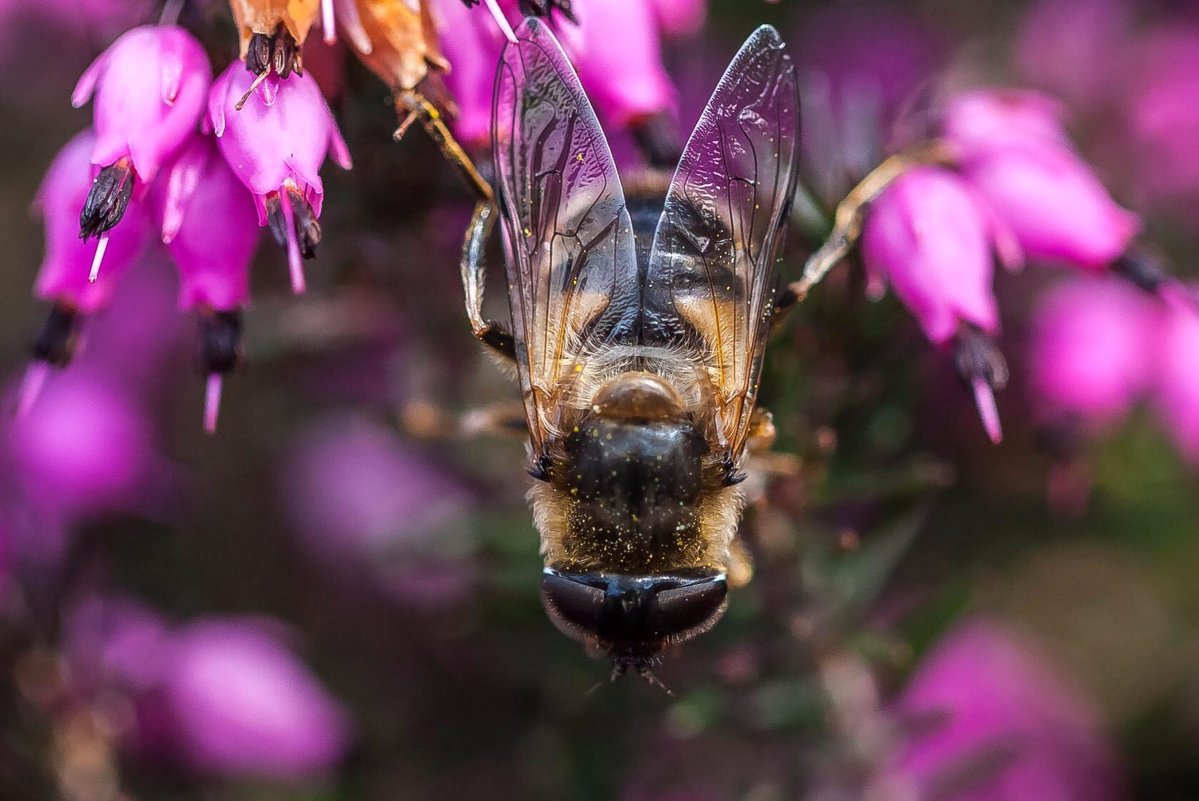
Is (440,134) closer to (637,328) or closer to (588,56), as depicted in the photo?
(588,56)

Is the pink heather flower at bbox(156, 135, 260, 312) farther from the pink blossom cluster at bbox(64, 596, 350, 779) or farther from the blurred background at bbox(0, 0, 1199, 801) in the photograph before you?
the pink blossom cluster at bbox(64, 596, 350, 779)

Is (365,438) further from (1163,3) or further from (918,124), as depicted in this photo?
(1163,3)

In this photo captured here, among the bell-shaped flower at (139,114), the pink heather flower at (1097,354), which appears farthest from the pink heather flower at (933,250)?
the bell-shaped flower at (139,114)

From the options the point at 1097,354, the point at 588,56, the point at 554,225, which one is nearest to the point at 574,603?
the point at 554,225

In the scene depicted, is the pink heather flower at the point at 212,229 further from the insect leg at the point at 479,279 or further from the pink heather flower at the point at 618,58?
the pink heather flower at the point at 618,58

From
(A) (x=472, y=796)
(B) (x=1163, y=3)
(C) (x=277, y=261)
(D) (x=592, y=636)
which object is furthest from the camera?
(B) (x=1163, y=3)

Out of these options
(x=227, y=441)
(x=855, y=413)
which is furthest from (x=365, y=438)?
(x=855, y=413)

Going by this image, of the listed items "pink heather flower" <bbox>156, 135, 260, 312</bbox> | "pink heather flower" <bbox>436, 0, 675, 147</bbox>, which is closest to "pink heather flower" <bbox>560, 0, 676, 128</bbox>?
"pink heather flower" <bbox>436, 0, 675, 147</bbox>
